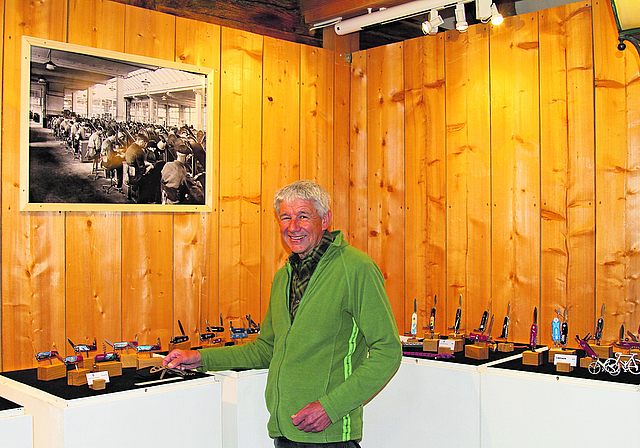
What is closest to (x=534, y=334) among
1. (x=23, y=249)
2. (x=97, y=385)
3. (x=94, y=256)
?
(x=97, y=385)

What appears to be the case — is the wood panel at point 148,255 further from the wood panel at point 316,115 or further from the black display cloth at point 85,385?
the wood panel at point 316,115

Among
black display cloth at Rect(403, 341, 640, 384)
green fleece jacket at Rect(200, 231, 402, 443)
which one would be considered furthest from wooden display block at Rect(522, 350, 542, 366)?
green fleece jacket at Rect(200, 231, 402, 443)

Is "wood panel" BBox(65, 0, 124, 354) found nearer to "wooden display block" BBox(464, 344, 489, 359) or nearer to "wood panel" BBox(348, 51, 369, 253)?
"wood panel" BBox(348, 51, 369, 253)

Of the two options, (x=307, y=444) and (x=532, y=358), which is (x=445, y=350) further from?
(x=307, y=444)

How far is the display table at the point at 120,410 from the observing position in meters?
2.17

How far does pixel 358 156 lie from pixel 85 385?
7.32ft

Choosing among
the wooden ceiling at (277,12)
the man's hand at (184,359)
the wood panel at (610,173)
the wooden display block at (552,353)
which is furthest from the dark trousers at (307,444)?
the wooden ceiling at (277,12)

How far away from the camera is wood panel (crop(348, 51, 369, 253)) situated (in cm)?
396

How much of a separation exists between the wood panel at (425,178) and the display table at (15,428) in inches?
86.9

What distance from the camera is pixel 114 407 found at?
225cm

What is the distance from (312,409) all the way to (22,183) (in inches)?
65.7

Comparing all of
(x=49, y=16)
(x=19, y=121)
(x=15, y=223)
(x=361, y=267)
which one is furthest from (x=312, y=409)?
(x=49, y=16)

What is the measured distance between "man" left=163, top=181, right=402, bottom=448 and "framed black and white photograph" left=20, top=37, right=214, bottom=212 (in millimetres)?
1154

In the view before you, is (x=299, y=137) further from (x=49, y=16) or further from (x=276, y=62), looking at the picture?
(x=49, y=16)
